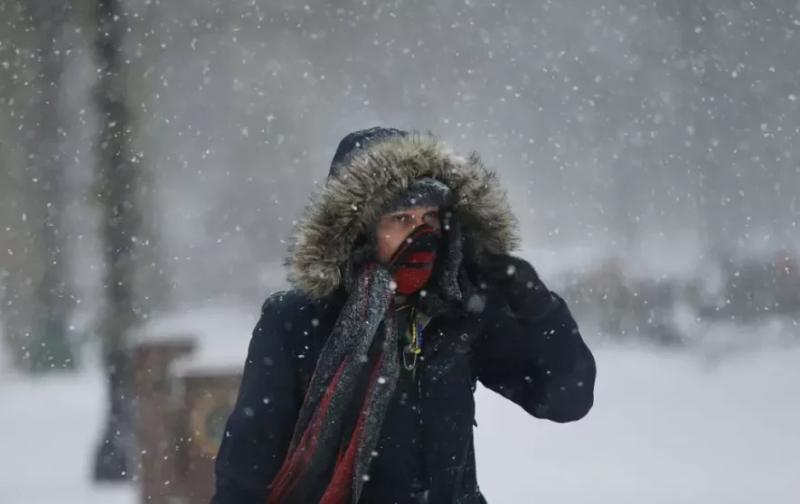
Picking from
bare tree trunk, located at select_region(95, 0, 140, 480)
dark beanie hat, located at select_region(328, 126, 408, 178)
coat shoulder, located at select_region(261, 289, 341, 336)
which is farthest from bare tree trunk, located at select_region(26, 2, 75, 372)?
coat shoulder, located at select_region(261, 289, 341, 336)

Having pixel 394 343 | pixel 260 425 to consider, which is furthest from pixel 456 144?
pixel 260 425

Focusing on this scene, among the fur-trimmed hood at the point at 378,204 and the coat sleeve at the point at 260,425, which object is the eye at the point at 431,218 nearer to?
the fur-trimmed hood at the point at 378,204

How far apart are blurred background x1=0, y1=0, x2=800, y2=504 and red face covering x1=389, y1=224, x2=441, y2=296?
1.01ft

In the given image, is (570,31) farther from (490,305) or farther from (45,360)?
(490,305)

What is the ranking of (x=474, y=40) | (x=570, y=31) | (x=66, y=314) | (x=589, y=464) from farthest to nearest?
(x=474, y=40) < (x=570, y=31) < (x=66, y=314) < (x=589, y=464)

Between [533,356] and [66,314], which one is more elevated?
[66,314]

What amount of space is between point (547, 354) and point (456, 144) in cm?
588

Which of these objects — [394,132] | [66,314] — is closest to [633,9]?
[66,314]

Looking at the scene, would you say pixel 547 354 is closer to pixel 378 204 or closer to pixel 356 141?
pixel 378 204

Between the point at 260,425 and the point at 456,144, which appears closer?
A: the point at 260,425

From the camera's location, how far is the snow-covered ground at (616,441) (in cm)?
673

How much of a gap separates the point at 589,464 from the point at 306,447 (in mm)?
5978

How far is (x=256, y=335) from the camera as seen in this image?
2.13 m

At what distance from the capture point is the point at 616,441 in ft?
29.3
